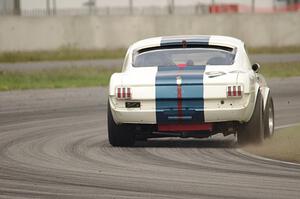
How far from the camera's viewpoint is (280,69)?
32.1 metres

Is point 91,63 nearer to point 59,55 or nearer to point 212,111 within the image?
point 59,55

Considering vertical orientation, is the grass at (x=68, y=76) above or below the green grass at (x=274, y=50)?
above

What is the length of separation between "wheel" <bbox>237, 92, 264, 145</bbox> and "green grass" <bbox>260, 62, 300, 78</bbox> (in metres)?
15.8

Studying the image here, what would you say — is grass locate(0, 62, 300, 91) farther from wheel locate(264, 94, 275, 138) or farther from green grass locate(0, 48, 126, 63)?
wheel locate(264, 94, 275, 138)

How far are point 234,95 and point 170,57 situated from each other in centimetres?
152

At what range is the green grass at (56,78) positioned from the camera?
27.4 m

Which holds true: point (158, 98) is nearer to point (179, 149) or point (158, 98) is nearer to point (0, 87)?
point (179, 149)

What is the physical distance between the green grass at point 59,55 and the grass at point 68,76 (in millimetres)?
7311

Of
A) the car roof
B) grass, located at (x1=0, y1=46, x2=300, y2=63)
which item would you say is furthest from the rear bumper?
grass, located at (x1=0, y1=46, x2=300, y2=63)

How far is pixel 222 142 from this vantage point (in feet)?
47.6

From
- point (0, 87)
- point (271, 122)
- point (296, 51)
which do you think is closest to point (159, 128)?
point (271, 122)

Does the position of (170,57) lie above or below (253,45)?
above

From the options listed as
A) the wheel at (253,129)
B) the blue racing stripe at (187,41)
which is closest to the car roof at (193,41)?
the blue racing stripe at (187,41)

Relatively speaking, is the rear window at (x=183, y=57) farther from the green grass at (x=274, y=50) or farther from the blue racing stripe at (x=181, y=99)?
the green grass at (x=274, y=50)
